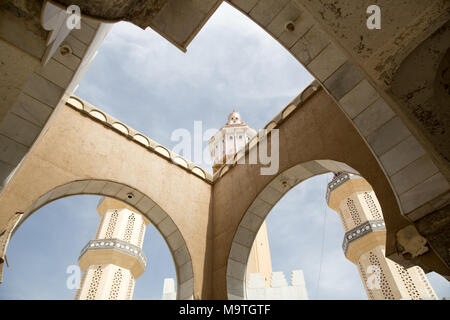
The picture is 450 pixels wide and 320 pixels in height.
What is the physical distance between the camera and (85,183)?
221 inches

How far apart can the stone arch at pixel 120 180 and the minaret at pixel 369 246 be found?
7.46 meters

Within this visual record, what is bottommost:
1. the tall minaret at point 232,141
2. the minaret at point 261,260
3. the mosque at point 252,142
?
the mosque at point 252,142

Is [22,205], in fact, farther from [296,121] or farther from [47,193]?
[296,121]

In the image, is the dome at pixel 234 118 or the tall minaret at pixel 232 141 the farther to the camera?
the dome at pixel 234 118

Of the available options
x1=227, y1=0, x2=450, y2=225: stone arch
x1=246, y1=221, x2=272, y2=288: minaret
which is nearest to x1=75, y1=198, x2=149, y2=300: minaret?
x1=246, y1=221, x2=272, y2=288: minaret

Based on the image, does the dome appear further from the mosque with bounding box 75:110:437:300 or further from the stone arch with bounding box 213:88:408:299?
the stone arch with bounding box 213:88:408:299

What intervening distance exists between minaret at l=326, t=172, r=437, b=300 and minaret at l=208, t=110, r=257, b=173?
18.1 feet

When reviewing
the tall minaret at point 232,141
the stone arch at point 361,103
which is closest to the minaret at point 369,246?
the tall minaret at point 232,141

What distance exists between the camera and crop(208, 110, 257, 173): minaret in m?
17.5

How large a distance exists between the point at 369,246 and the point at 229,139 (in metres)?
9.16

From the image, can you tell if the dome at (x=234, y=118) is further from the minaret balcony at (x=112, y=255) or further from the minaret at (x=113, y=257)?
the minaret balcony at (x=112, y=255)

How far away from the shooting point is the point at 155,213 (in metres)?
6.30

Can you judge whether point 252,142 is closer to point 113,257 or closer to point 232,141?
point 113,257

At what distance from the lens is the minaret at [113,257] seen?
12.3 metres
